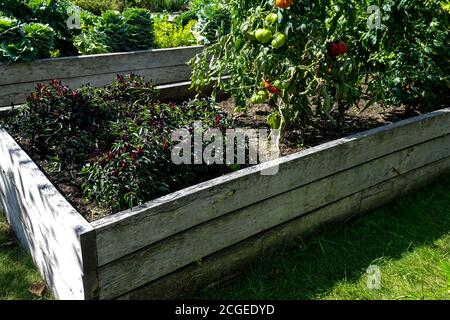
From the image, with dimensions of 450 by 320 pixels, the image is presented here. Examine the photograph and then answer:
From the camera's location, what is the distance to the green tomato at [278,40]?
2.88 meters

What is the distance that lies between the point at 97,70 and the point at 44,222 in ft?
8.12

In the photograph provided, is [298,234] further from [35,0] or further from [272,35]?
[35,0]

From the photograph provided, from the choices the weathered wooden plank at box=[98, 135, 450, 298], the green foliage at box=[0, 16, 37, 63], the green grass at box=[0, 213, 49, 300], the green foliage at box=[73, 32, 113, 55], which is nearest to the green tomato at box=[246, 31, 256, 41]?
the weathered wooden plank at box=[98, 135, 450, 298]

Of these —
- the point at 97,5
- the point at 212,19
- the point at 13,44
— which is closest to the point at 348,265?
the point at 13,44

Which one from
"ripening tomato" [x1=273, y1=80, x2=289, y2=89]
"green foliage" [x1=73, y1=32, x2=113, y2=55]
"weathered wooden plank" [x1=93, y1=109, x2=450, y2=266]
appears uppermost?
"ripening tomato" [x1=273, y1=80, x2=289, y2=89]

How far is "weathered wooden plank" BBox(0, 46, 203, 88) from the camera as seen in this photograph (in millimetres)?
4301

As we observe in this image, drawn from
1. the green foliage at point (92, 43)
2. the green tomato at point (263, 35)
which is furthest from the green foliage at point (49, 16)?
the green tomato at point (263, 35)

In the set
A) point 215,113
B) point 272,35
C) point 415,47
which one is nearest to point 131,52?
point 215,113

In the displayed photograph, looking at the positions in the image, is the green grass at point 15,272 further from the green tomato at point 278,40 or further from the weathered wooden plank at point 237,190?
the green tomato at point 278,40

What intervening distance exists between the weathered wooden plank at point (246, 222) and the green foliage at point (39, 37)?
2786mm

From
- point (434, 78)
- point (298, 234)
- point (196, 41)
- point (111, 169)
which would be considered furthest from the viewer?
point (196, 41)

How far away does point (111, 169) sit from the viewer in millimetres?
2596

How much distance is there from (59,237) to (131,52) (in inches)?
114

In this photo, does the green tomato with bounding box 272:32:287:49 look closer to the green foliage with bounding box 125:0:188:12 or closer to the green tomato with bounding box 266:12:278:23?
the green tomato with bounding box 266:12:278:23
